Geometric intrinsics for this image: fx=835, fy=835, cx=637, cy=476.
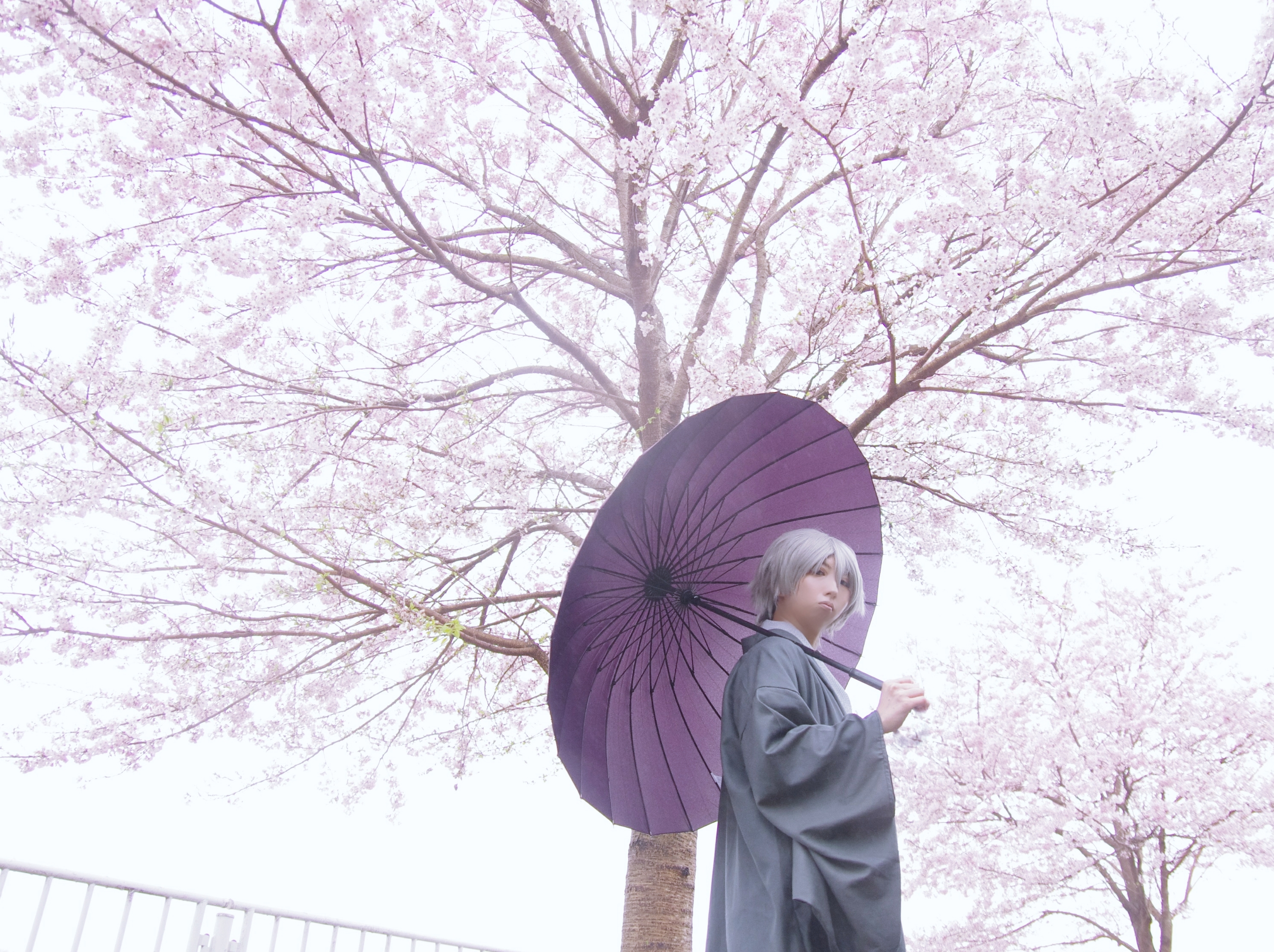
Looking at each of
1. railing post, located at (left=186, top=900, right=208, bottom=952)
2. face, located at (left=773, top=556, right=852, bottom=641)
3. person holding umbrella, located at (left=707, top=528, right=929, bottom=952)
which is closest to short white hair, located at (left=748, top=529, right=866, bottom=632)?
face, located at (left=773, top=556, right=852, bottom=641)

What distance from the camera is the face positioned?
2047mm

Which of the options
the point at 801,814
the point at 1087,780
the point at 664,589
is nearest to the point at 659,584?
the point at 664,589

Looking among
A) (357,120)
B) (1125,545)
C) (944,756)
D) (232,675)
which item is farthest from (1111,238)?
(944,756)

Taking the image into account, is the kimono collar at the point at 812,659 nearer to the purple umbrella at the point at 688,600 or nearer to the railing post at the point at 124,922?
the purple umbrella at the point at 688,600

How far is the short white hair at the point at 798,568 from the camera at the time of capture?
2.07 m

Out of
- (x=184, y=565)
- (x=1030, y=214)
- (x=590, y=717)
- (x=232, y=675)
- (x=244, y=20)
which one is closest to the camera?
(x=590, y=717)

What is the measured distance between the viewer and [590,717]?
92.0 inches

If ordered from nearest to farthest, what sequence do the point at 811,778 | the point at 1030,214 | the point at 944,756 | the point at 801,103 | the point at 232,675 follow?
the point at 811,778 → the point at 801,103 → the point at 1030,214 → the point at 232,675 → the point at 944,756

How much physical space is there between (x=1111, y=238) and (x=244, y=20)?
3.35 metres

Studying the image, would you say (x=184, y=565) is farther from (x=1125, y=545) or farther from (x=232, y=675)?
(x=1125, y=545)

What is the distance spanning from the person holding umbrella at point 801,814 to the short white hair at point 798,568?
13 cm

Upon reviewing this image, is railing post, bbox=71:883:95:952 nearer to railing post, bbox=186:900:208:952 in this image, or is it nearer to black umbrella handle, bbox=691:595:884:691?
railing post, bbox=186:900:208:952

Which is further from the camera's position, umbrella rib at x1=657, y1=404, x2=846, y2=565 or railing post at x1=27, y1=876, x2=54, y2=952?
railing post at x1=27, y1=876, x2=54, y2=952

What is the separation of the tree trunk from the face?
6.54 ft
